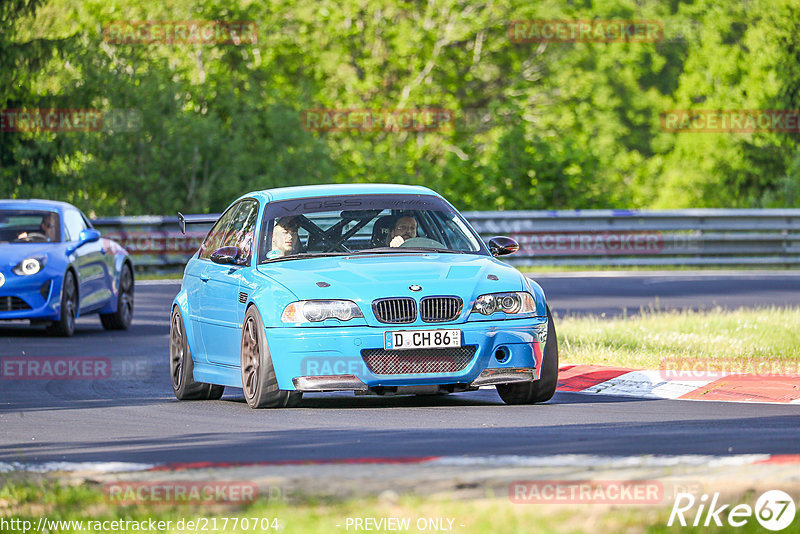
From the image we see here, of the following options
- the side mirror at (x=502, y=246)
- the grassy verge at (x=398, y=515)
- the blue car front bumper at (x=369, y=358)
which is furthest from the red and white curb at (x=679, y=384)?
the grassy verge at (x=398, y=515)

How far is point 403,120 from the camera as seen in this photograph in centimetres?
4666

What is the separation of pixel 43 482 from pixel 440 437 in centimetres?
238

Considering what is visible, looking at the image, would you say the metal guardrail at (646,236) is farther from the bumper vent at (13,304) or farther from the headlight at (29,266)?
the bumper vent at (13,304)

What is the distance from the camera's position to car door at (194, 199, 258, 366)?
11.2 m

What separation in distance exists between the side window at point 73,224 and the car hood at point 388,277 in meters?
7.85

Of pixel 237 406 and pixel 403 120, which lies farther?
pixel 403 120

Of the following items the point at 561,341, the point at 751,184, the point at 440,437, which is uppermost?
the point at 440,437

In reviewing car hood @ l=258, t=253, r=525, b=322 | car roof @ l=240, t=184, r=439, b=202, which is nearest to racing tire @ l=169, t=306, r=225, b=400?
car roof @ l=240, t=184, r=439, b=202

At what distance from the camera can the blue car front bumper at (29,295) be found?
17.1 meters

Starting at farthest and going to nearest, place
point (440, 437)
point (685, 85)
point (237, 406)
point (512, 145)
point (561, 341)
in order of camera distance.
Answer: point (685, 85) < point (512, 145) < point (561, 341) < point (237, 406) < point (440, 437)

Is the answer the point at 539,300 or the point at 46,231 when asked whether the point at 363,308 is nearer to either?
the point at 539,300

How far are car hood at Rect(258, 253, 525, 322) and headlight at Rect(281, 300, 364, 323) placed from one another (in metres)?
0.04

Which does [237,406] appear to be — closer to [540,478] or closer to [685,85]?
[540,478]

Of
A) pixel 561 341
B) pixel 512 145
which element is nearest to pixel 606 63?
pixel 512 145
